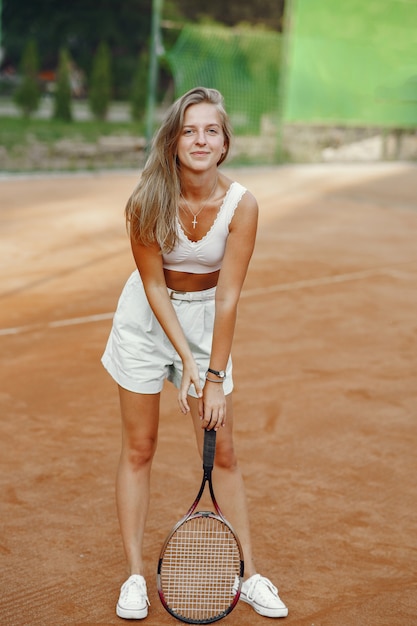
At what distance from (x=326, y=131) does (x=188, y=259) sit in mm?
17478

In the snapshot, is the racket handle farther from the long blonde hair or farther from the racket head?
the long blonde hair

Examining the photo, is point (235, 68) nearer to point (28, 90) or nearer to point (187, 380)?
point (28, 90)

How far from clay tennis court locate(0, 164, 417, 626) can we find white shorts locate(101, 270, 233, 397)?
0.79 meters

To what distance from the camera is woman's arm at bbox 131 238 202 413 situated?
10.2 feet

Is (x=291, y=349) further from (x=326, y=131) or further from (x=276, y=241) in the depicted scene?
(x=326, y=131)

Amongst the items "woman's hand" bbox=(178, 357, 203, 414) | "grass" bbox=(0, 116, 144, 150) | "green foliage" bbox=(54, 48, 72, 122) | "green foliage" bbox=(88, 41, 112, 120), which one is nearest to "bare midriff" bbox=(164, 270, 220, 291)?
"woman's hand" bbox=(178, 357, 203, 414)

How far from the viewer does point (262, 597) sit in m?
3.28

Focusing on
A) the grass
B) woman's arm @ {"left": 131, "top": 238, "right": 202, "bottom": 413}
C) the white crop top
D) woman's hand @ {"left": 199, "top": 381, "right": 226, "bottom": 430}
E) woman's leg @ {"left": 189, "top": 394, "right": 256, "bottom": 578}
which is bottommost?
the grass

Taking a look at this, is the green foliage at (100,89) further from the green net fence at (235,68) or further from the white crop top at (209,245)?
the white crop top at (209,245)

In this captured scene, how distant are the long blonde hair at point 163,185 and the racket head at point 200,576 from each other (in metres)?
0.90

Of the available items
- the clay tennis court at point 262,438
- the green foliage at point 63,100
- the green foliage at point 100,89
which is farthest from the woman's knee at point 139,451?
the green foliage at point 100,89

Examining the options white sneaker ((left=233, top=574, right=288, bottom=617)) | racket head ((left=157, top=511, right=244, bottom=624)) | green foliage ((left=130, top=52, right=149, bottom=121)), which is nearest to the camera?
racket head ((left=157, top=511, right=244, bottom=624))

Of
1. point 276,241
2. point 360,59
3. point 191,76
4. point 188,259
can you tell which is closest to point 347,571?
point 188,259

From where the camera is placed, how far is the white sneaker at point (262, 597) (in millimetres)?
3270
